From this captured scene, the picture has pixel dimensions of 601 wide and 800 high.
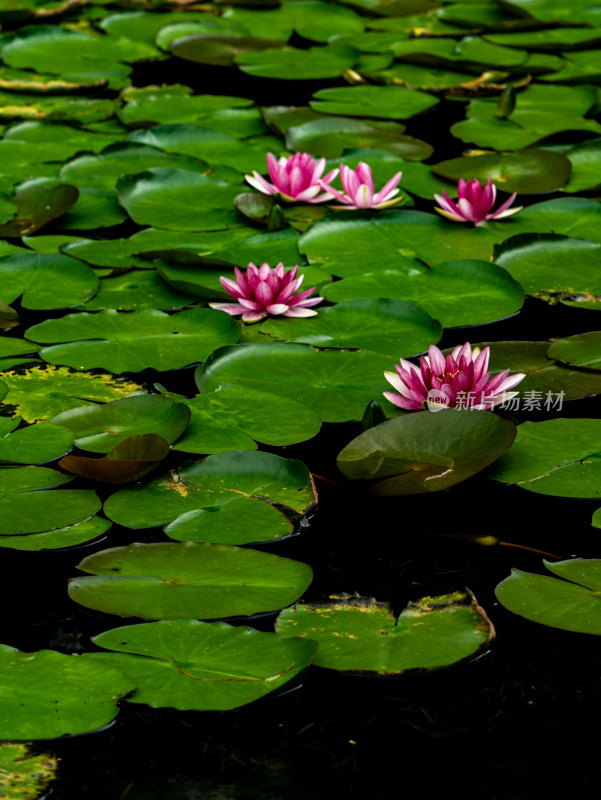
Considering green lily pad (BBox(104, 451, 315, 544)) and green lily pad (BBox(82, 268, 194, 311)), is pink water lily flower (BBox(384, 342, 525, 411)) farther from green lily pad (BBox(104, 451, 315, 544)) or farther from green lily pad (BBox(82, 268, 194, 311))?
green lily pad (BBox(82, 268, 194, 311))

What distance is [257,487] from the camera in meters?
1.85

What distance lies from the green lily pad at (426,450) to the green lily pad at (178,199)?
1376 millimetres

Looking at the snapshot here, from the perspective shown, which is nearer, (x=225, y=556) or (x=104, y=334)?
(x=225, y=556)

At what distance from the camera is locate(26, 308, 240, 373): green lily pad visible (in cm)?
234

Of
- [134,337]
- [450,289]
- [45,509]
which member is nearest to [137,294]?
[134,337]

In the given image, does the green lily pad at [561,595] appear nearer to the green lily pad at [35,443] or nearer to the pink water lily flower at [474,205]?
the green lily pad at [35,443]

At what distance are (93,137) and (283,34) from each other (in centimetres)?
180

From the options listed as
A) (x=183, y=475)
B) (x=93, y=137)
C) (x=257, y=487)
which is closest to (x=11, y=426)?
(x=183, y=475)

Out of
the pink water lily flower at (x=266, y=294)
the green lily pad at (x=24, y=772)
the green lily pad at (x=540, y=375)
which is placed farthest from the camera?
the pink water lily flower at (x=266, y=294)

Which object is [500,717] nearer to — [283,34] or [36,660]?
[36,660]

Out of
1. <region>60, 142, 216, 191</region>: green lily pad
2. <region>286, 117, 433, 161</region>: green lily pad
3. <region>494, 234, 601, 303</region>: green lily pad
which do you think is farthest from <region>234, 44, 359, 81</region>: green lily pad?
<region>494, 234, 601, 303</region>: green lily pad

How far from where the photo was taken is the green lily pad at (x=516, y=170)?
3.26 metres

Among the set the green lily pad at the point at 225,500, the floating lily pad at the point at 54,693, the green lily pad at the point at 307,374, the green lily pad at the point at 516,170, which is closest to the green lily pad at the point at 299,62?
the green lily pad at the point at 516,170

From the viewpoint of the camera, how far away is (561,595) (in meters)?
1.55
